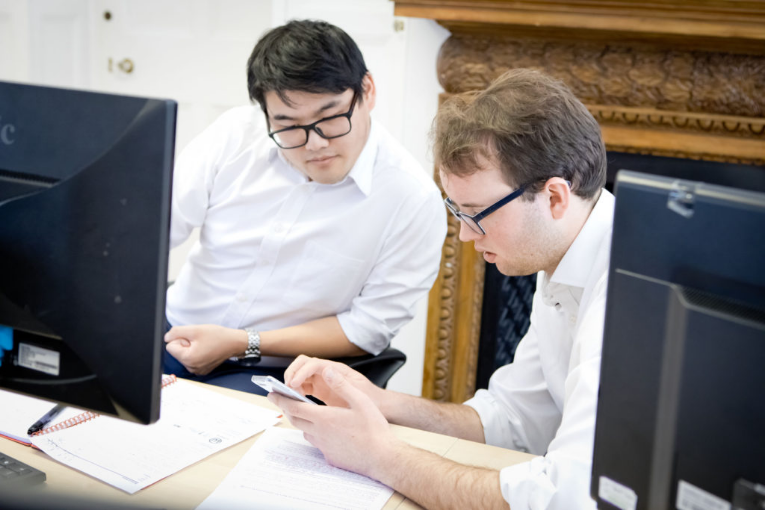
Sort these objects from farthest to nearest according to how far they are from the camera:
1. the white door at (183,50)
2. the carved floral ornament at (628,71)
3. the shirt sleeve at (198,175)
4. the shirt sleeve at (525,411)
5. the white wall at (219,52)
→ the white door at (183,50) < the white wall at (219,52) < the carved floral ornament at (628,71) < the shirt sleeve at (198,175) < the shirt sleeve at (525,411)

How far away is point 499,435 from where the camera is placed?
1321 mm

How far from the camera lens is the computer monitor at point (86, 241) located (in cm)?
76

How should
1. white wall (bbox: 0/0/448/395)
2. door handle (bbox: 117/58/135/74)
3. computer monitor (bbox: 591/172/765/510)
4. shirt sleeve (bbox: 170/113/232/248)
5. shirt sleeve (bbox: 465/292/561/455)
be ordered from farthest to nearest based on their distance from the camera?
door handle (bbox: 117/58/135/74)
white wall (bbox: 0/0/448/395)
shirt sleeve (bbox: 170/113/232/248)
shirt sleeve (bbox: 465/292/561/455)
computer monitor (bbox: 591/172/765/510)

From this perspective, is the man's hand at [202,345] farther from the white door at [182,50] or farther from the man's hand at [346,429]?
the white door at [182,50]

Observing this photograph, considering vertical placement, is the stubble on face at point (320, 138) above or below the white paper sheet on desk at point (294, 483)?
above

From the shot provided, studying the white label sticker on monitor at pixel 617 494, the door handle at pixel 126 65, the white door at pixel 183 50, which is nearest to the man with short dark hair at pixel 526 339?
the white label sticker on monitor at pixel 617 494

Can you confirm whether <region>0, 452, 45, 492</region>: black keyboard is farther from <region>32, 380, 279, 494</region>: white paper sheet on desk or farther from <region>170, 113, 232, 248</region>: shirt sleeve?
<region>170, 113, 232, 248</region>: shirt sleeve

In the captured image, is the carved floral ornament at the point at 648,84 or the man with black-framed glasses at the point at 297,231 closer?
the man with black-framed glasses at the point at 297,231

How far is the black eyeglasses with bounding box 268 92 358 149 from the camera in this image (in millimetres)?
1575

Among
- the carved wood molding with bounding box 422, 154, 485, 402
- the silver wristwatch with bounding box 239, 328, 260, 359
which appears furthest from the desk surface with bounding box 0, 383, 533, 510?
the carved wood molding with bounding box 422, 154, 485, 402

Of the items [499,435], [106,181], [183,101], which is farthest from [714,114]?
[183,101]

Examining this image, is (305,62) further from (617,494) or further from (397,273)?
(617,494)

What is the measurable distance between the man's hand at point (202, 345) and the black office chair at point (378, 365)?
245mm

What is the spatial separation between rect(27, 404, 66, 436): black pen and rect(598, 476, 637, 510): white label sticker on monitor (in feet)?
2.47
